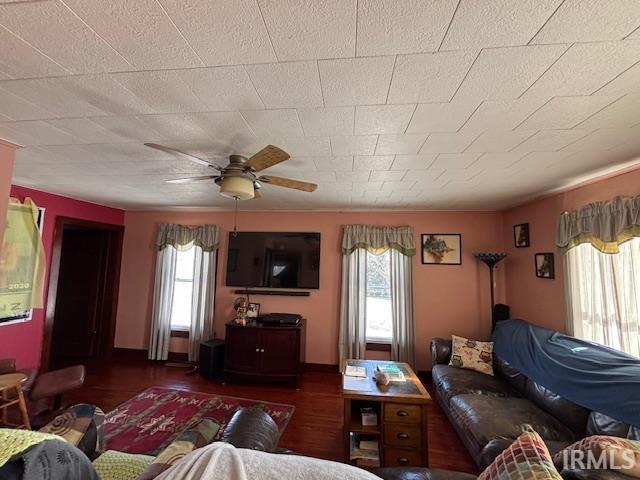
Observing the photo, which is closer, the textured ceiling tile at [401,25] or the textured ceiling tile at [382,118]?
the textured ceiling tile at [401,25]

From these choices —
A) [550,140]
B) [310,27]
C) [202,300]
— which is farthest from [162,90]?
[202,300]

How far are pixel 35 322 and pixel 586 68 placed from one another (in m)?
5.34

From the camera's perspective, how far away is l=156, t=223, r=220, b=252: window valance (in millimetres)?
4297

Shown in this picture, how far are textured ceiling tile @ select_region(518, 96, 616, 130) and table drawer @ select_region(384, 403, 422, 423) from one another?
6.68 feet

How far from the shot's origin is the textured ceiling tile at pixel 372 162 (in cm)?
213

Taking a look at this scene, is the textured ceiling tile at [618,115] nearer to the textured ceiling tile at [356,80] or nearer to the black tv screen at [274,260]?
the textured ceiling tile at [356,80]

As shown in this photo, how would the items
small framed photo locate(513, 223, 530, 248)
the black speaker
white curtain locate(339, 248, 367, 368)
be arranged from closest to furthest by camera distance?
small framed photo locate(513, 223, 530, 248) < the black speaker < white curtain locate(339, 248, 367, 368)

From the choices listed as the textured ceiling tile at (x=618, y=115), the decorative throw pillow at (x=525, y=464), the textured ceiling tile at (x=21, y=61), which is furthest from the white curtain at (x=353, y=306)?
the textured ceiling tile at (x=21, y=61)

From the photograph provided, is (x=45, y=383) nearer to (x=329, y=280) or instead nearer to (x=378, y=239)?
(x=329, y=280)

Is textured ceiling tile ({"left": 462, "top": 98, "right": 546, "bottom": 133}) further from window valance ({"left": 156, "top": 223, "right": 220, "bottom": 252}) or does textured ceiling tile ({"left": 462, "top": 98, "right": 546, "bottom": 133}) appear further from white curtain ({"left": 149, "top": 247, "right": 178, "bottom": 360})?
white curtain ({"left": 149, "top": 247, "right": 178, "bottom": 360})

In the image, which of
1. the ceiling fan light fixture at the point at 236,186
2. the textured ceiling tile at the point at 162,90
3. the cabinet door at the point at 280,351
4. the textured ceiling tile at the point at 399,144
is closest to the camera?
the textured ceiling tile at the point at 162,90

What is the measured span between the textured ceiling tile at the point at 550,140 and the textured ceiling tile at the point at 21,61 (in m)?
2.60

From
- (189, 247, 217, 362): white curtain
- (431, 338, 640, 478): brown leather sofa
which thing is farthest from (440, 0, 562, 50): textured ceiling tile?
(189, 247, 217, 362): white curtain

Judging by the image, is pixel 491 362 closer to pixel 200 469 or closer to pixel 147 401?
pixel 200 469
